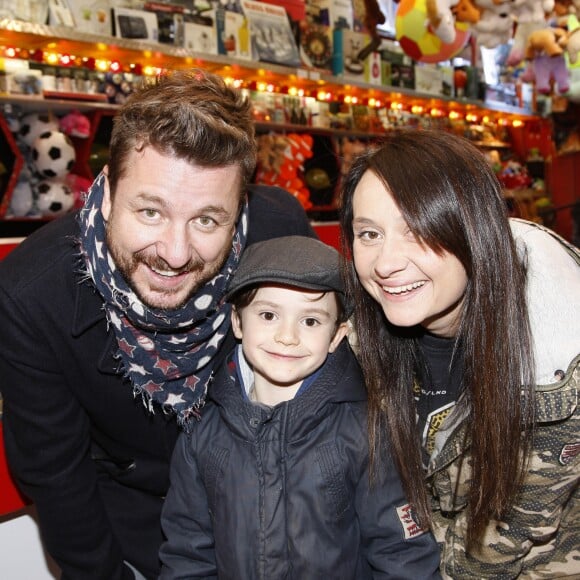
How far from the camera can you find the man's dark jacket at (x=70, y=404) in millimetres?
1685

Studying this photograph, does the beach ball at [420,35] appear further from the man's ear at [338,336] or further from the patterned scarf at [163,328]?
the man's ear at [338,336]

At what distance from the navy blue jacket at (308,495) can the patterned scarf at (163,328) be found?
0.50 feet

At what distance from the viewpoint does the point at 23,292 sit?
164cm

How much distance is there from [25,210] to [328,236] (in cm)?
244

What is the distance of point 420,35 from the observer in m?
5.12

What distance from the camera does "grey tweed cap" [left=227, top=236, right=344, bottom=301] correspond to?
1562mm

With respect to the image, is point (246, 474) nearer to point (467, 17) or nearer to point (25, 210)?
point (25, 210)

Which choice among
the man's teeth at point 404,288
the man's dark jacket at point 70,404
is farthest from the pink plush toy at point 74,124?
the man's teeth at point 404,288

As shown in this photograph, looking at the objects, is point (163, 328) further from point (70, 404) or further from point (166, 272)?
point (70, 404)

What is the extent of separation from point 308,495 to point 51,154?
3.10 m

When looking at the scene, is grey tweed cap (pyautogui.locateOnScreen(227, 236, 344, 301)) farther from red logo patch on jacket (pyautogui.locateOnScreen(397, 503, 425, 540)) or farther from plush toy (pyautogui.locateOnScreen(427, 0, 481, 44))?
plush toy (pyautogui.locateOnScreen(427, 0, 481, 44))

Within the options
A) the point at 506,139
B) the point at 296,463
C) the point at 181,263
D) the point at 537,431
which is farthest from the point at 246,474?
the point at 506,139

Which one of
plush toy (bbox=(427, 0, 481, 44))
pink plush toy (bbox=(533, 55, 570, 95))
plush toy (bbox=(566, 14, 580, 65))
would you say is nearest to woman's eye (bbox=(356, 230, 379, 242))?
plush toy (bbox=(427, 0, 481, 44))

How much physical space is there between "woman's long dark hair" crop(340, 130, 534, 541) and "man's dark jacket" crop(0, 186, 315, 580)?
0.54 m
